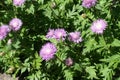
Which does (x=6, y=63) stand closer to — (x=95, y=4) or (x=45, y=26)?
(x=45, y=26)

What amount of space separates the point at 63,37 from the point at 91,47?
1.32ft

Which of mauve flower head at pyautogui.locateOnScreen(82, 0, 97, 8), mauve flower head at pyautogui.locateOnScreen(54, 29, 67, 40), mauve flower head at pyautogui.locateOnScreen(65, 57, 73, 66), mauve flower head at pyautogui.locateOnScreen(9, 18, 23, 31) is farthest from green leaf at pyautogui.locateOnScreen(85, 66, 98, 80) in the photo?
mauve flower head at pyautogui.locateOnScreen(9, 18, 23, 31)

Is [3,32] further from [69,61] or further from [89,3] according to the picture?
[89,3]

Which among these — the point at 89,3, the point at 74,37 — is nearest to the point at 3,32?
the point at 74,37

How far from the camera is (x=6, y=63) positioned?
4809 mm

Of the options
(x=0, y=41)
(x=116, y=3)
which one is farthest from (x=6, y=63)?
(x=116, y=3)

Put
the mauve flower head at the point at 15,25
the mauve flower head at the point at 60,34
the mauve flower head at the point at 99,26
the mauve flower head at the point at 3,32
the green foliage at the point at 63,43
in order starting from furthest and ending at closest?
the mauve flower head at the point at 15,25 < the mauve flower head at the point at 3,32 < the green foliage at the point at 63,43 < the mauve flower head at the point at 60,34 < the mauve flower head at the point at 99,26


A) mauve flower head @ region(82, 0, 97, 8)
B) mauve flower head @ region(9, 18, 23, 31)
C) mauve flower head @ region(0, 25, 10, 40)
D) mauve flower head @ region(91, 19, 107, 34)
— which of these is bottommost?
mauve flower head @ region(91, 19, 107, 34)

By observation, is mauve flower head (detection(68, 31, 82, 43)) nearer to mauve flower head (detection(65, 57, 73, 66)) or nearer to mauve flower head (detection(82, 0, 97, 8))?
mauve flower head (detection(65, 57, 73, 66))

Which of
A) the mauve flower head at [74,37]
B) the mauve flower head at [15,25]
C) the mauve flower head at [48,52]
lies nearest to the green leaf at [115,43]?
the mauve flower head at [74,37]

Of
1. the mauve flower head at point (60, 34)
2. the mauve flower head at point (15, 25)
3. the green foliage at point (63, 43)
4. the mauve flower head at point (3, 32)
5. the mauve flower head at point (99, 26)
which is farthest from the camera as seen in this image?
the mauve flower head at point (15, 25)

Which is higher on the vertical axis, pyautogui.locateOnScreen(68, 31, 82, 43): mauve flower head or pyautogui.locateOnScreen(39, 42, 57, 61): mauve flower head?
pyautogui.locateOnScreen(68, 31, 82, 43): mauve flower head

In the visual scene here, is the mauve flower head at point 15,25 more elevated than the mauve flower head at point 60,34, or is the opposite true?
the mauve flower head at point 15,25

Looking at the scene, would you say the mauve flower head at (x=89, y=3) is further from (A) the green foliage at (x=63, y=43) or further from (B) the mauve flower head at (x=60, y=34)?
(B) the mauve flower head at (x=60, y=34)
